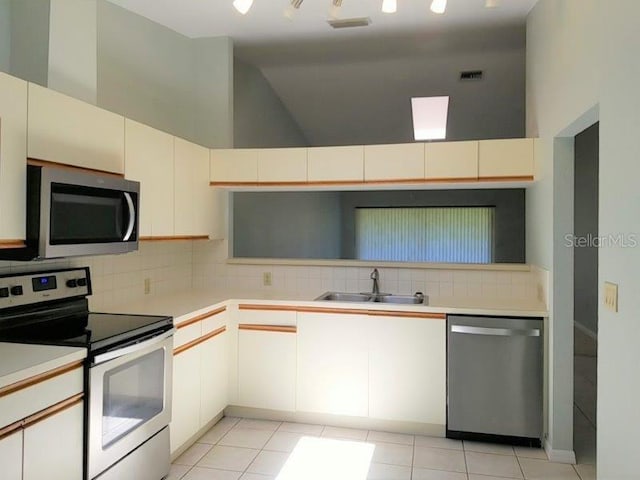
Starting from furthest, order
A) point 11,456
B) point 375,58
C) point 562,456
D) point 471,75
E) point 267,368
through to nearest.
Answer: point 471,75
point 375,58
point 267,368
point 562,456
point 11,456

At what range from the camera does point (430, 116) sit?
3.16m

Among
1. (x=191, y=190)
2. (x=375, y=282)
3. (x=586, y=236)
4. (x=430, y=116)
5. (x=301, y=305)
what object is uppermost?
(x=430, y=116)

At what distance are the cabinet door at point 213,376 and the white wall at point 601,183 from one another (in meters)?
2.10

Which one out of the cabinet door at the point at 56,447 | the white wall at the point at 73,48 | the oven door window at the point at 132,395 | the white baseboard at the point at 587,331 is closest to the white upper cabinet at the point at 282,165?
the white wall at the point at 73,48

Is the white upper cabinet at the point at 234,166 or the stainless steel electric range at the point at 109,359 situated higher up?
the white upper cabinet at the point at 234,166

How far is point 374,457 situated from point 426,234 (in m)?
5.30

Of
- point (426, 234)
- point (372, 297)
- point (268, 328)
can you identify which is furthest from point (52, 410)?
point (426, 234)

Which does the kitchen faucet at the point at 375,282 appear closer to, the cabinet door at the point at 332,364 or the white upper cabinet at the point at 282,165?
the cabinet door at the point at 332,364

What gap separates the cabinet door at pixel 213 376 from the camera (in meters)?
2.96

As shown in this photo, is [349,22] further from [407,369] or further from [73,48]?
[407,369]

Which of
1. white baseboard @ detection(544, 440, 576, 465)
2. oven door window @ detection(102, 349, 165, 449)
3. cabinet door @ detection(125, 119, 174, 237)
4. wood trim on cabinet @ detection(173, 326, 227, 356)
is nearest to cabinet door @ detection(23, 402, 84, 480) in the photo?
oven door window @ detection(102, 349, 165, 449)

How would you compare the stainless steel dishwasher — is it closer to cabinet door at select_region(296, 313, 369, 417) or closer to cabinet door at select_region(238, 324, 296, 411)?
cabinet door at select_region(296, 313, 369, 417)

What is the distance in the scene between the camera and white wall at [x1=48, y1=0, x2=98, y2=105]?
228 cm

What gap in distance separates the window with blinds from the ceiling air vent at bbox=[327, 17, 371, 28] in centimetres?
431
